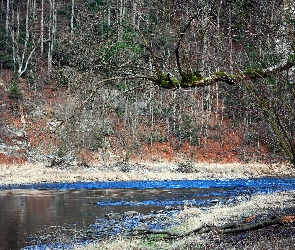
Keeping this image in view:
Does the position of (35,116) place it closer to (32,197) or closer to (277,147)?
(32,197)

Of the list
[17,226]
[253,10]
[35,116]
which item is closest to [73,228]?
[17,226]

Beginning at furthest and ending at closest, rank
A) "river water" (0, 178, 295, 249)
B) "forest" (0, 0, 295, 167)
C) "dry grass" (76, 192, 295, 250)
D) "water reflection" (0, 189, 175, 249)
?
1. "river water" (0, 178, 295, 249)
2. "water reflection" (0, 189, 175, 249)
3. "dry grass" (76, 192, 295, 250)
4. "forest" (0, 0, 295, 167)

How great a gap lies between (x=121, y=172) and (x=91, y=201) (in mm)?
11345

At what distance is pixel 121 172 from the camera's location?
30422mm

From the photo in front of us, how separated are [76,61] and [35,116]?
36409mm

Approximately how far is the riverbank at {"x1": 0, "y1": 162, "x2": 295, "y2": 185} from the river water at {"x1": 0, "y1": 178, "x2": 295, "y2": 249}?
1.56m

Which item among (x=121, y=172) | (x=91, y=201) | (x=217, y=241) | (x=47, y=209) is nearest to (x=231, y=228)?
(x=217, y=241)

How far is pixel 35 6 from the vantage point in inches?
2024

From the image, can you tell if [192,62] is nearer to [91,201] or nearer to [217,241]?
[217,241]

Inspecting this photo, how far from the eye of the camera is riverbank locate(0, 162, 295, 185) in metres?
27.3

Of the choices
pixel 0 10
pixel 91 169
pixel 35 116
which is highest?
pixel 0 10

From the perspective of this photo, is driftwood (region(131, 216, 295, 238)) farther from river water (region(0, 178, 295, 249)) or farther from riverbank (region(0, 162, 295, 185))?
riverbank (region(0, 162, 295, 185))

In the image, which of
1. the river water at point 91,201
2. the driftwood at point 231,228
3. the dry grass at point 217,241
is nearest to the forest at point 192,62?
the dry grass at point 217,241

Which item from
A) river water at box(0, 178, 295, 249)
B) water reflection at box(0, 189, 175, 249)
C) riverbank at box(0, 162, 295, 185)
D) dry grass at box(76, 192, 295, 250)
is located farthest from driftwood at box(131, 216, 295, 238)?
riverbank at box(0, 162, 295, 185)
